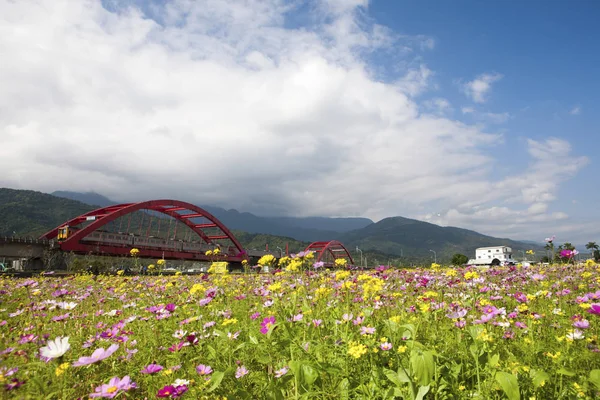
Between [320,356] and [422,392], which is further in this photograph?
[320,356]

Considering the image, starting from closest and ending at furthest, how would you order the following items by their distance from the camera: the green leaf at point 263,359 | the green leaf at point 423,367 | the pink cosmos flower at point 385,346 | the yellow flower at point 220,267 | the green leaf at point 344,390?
1. the green leaf at point 423,367
2. the green leaf at point 344,390
3. the green leaf at point 263,359
4. the pink cosmos flower at point 385,346
5. the yellow flower at point 220,267

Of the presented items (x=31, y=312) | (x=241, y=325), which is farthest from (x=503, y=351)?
(x=31, y=312)

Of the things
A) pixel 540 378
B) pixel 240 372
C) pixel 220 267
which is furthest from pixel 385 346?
pixel 220 267

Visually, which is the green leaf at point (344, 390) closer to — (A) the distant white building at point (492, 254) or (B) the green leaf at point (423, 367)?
(B) the green leaf at point (423, 367)

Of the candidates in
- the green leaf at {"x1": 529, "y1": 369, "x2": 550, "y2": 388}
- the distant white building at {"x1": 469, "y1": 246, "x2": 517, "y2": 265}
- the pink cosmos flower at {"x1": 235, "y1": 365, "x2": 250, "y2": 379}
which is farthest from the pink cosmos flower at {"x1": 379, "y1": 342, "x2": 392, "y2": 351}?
the distant white building at {"x1": 469, "y1": 246, "x2": 517, "y2": 265}

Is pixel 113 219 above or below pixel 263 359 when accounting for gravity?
above

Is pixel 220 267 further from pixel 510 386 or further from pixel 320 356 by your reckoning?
pixel 510 386

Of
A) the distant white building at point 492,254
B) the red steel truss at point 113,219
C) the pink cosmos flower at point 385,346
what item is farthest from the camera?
the distant white building at point 492,254

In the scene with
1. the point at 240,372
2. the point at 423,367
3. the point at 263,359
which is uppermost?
the point at 423,367

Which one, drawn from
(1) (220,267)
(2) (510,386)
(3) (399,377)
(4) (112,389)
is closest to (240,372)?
(4) (112,389)

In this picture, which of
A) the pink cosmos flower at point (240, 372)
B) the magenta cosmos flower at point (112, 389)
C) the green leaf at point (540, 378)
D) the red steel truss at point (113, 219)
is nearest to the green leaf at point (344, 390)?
the pink cosmos flower at point (240, 372)

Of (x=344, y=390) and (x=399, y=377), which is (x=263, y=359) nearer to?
(x=344, y=390)

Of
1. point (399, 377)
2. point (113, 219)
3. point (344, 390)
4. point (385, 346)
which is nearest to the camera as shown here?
point (399, 377)

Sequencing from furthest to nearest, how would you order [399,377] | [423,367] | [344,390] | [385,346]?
Result: [385,346] → [344,390] → [399,377] → [423,367]
